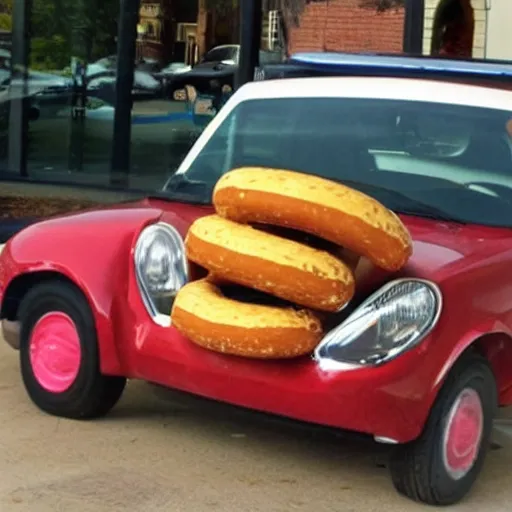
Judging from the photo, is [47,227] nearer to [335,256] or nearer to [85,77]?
[335,256]

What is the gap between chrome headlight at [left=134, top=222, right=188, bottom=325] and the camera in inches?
181

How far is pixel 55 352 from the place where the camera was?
5.05 m

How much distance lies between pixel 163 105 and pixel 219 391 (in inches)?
329

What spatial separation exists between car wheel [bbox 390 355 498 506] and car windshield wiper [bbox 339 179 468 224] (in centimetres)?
66

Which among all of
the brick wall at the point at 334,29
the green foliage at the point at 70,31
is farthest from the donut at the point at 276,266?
the green foliage at the point at 70,31

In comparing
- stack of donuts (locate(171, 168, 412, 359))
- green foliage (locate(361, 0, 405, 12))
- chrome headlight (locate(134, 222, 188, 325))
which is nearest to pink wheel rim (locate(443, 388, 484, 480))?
stack of donuts (locate(171, 168, 412, 359))

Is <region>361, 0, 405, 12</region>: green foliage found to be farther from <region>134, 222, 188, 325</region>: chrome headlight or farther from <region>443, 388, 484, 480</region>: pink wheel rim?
<region>443, 388, 484, 480</region>: pink wheel rim

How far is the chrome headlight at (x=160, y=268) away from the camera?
459cm

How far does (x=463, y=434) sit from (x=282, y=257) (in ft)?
3.17

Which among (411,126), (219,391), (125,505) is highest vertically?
(411,126)

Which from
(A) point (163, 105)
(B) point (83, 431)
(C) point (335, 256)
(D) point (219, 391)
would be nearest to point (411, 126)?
(C) point (335, 256)

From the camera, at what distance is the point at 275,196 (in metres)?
4.20

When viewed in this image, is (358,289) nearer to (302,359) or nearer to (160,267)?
(302,359)

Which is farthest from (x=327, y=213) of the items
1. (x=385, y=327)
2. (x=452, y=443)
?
(x=452, y=443)
